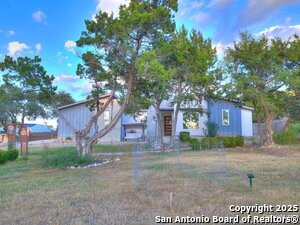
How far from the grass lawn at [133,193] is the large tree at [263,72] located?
8.14 meters

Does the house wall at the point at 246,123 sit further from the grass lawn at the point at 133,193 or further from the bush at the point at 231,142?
the grass lawn at the point at 133,193

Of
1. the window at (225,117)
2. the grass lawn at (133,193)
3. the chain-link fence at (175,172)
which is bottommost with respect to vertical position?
the grass lawn at (133,193)

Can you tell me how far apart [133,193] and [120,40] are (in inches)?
273

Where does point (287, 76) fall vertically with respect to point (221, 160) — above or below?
above

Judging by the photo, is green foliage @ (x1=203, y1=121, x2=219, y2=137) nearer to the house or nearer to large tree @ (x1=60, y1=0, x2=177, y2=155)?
the house

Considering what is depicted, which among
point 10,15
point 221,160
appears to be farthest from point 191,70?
point 10,15

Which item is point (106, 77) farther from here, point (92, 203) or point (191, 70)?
point (92, 203)

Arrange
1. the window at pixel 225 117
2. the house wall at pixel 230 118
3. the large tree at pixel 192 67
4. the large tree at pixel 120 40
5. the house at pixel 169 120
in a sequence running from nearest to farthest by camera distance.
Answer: the large tree at pixel 120 40, the large tree at pixel 192 67, the house at pixel 169 120, the house wall at pixel 230 118, the window at pixel 225 117

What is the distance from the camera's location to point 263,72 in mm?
17000

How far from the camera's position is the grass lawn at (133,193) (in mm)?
4512

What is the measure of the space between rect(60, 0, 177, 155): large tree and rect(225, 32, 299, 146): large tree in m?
7.05

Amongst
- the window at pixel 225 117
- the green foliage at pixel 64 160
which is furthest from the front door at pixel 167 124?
the green foliage at pixel 64 160

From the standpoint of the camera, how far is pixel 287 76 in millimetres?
15711

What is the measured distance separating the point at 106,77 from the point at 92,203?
24.3ft
